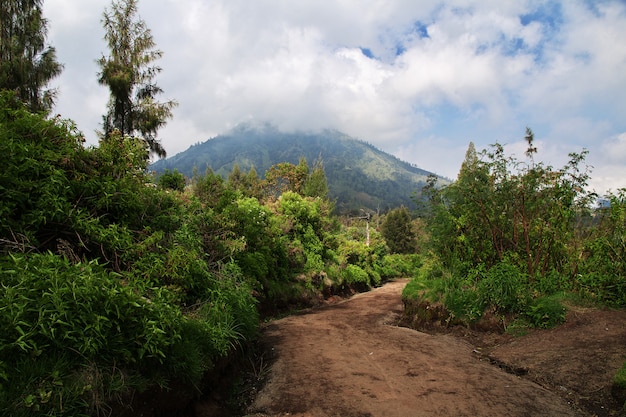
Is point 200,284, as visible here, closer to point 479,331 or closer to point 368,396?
point 368,396

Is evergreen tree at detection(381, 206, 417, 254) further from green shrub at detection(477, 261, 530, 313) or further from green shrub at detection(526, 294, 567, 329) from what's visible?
green shrub at detection(526, 294, 567, 329)

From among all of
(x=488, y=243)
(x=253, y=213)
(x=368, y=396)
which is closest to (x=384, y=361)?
(x=368, y=396)

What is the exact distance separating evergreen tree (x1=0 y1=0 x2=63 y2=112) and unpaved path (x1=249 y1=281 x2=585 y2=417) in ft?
39.4

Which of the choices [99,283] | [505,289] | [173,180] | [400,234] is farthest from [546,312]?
[400,234]

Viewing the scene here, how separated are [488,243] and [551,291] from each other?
1927mm

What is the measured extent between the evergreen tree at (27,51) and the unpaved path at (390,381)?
12.0 m

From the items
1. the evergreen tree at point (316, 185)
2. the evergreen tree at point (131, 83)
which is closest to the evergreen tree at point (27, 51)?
the evergreen tree at point (131, 83)

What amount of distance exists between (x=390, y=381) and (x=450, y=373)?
1.07 meters

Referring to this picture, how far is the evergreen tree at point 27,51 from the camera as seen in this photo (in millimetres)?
12219

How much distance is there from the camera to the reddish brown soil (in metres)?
4.54

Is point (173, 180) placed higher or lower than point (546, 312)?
higher

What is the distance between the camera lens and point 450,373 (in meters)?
5.70

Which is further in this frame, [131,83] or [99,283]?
[131,83]

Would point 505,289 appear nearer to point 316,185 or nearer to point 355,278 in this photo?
point 355,278
